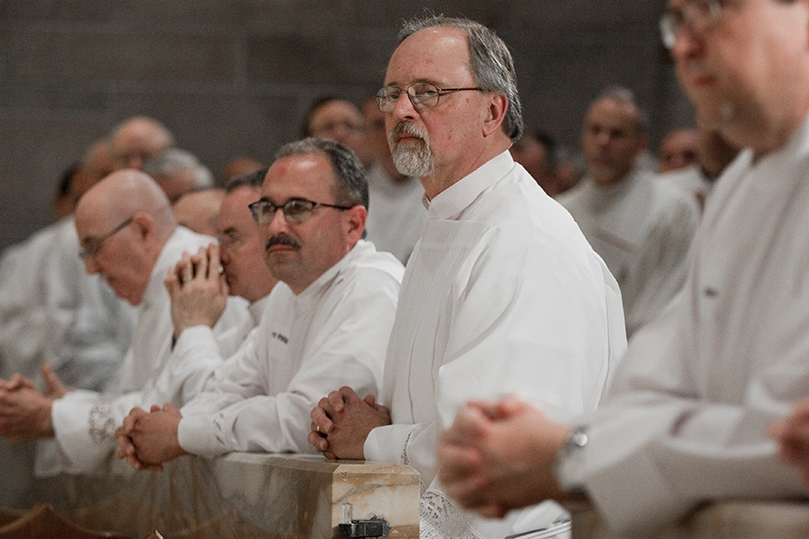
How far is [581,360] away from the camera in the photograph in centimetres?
301

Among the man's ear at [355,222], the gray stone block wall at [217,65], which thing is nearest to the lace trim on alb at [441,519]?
the man's ear at [355,222]

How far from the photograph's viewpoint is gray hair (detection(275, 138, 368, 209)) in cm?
428

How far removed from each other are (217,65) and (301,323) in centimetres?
685

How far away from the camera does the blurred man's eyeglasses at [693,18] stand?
1.92 m

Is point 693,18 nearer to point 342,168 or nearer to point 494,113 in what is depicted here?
point 494,113

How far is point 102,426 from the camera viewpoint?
5.04 metres

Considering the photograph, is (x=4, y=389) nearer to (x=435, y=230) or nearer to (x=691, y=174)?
(x=435, y=230)

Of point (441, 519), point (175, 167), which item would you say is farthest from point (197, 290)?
point (175, 167)

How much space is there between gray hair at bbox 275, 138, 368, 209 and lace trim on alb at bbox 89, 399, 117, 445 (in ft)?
4.94

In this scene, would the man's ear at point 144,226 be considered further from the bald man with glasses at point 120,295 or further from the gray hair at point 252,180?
the gray hair at point 252,180

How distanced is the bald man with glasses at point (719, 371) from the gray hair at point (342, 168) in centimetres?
229

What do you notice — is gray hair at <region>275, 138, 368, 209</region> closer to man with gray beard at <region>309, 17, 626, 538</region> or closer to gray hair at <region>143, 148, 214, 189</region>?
man with gray beard at <region>309, 17, 626, 538</region>

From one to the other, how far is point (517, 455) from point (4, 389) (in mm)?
3811

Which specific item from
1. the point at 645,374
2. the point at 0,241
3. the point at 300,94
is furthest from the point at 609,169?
the point at 0,241
